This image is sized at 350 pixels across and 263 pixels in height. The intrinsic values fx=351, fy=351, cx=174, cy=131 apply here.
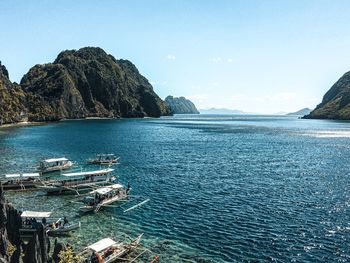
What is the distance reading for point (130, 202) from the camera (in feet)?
226

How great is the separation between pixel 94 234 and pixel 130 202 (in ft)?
55.4

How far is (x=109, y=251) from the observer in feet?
146

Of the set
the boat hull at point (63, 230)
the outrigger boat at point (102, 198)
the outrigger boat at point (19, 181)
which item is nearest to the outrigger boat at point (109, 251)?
the boat hull at point (63, 230)

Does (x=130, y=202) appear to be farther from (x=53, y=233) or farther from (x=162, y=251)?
(x=162, y=251)

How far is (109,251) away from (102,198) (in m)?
23.0

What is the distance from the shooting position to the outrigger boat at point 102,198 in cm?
6312

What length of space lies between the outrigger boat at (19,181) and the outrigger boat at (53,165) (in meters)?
14.6

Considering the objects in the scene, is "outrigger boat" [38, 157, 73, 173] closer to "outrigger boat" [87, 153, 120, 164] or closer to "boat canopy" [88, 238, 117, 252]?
"outrigger boat" [87, 153, 120, 164]

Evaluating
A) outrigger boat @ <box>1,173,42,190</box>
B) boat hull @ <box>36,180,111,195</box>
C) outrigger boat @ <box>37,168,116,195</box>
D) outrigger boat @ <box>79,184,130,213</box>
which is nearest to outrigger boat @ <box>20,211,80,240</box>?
outrigger boat @ <box>79,184,130,213</box>

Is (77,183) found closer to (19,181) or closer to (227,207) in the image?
(19,181)


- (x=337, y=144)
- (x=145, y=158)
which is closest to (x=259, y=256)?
(x=145, y=158)

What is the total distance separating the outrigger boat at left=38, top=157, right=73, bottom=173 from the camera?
98.5 m

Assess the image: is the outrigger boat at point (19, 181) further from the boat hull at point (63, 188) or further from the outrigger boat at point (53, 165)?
the outrigger boat at point (53, 165)

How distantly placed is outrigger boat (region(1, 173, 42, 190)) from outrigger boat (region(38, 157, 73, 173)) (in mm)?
14608
